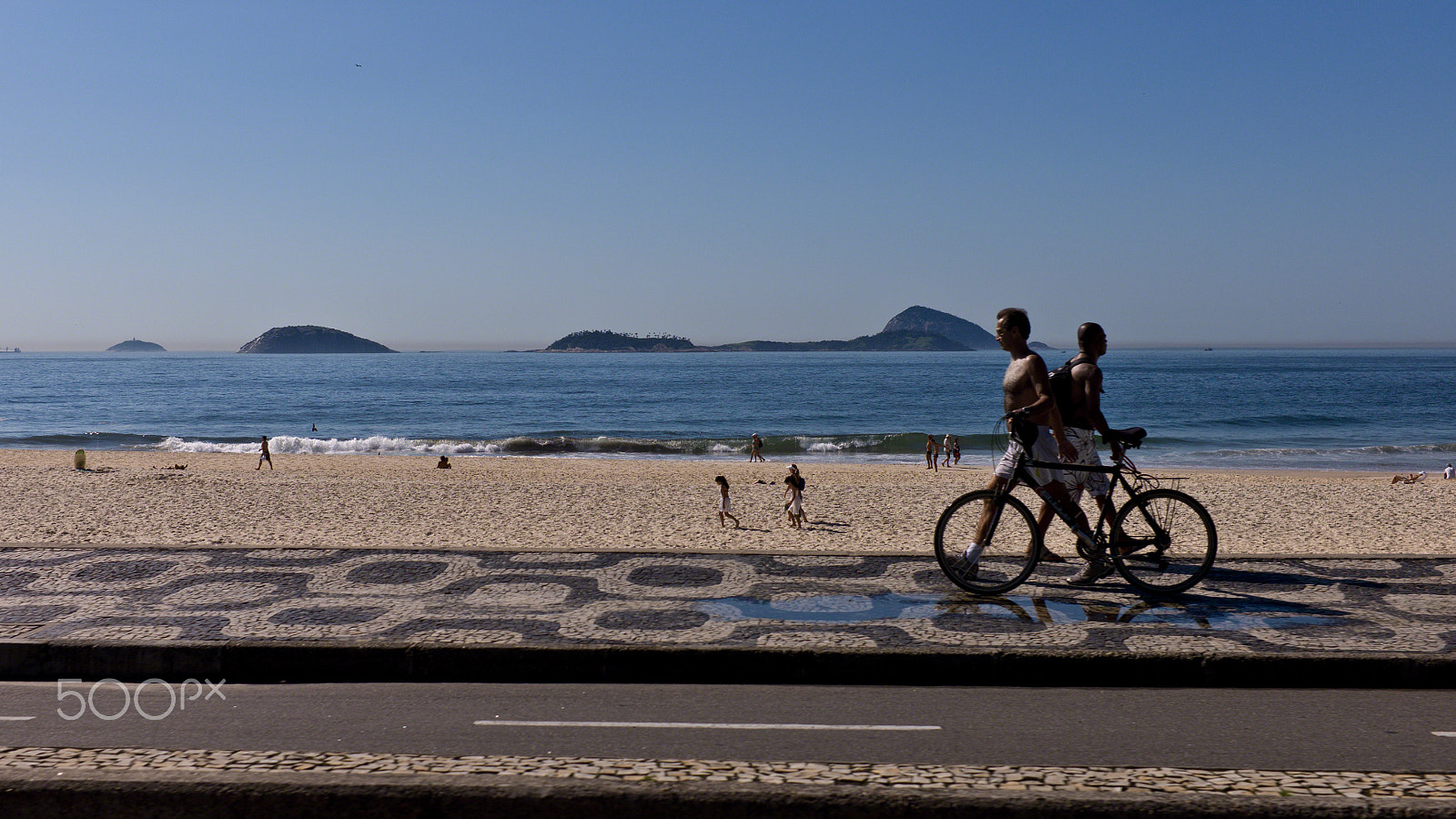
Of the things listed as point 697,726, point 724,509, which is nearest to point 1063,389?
point 697,726

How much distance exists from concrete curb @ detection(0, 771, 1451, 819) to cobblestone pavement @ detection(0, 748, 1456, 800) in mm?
90

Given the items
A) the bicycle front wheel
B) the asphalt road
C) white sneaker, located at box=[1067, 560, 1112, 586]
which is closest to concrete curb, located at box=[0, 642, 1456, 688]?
the asphalt road

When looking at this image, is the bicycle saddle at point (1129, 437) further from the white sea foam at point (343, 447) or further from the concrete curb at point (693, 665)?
the white sea foam at point (343, 447)

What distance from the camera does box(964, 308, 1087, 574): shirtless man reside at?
6.74 metres

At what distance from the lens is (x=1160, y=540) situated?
6855 millimetres

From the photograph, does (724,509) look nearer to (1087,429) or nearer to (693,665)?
(1087,429)

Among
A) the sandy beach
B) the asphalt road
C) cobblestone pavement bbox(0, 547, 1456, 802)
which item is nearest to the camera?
cobblestone pavement bbox(0, 547, 1456, 802)

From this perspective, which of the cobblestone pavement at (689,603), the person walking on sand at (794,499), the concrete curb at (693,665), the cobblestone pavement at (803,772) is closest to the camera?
the cobblestone pavement at (803,772)

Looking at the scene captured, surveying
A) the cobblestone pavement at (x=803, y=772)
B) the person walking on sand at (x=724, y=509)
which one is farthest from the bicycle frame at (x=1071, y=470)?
the person walking on sand at (x=724, y=509)

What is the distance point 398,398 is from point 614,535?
67.9 meters

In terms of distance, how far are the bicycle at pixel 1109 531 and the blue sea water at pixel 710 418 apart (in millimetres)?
16929

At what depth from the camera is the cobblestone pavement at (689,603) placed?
5.62m

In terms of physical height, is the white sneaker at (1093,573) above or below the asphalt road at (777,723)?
above

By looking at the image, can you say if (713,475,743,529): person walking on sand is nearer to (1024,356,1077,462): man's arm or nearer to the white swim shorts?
the white swim shorts
